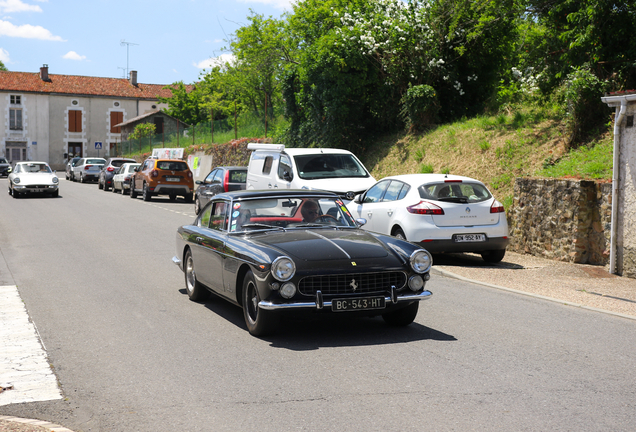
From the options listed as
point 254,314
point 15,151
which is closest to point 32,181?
point 254,314

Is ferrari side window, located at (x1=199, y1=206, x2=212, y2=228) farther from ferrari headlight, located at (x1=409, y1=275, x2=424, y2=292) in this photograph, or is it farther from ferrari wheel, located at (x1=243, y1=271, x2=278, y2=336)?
ferrari headlight, located at (x1=409, y1=275, x2=424, y2=292)

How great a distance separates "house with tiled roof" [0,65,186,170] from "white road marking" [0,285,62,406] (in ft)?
250

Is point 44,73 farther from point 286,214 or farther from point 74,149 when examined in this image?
point 286,214

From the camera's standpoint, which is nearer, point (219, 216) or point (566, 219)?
point (219, 216)

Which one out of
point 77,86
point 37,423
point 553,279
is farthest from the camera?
point 77,86

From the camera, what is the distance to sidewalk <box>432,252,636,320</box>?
8.88 metres

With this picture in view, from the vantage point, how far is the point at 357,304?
6.29m

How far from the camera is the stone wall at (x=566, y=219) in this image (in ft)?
39.1

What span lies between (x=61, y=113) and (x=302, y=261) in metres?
82.5

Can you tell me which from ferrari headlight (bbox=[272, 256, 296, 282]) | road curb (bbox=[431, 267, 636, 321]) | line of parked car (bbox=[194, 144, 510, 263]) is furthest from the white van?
ferrari headlight (bbox=[272, 256, 296, 282])

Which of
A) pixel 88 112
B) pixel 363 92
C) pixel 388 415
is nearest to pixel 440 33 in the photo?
pixel 363 92

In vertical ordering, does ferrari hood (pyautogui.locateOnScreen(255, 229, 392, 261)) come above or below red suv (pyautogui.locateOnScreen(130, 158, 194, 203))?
below

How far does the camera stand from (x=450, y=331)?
6953mm

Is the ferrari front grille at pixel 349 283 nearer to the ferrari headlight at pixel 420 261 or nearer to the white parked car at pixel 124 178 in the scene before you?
the ferrari headlight at pixel 420 261
